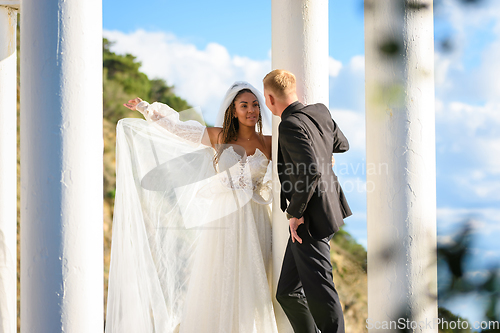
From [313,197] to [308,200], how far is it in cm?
14

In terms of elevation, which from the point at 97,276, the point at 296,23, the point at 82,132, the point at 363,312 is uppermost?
the point at 296,23

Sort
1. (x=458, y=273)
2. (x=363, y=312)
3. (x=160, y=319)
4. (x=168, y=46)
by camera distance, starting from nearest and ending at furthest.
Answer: (x=458, y=273)
(x=160, y=319)
(x=363, y=312)
(x=168, y=46)

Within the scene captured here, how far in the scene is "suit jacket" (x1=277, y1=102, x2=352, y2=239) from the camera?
2967 mm

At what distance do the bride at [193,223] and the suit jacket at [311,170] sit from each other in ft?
2.68

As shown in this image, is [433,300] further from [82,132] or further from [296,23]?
[296,23]

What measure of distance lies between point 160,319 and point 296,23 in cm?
311

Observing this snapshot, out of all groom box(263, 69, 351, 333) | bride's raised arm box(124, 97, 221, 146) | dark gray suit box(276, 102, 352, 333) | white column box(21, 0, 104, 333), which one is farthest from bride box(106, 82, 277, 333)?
white column box(21, 0, 104, 333)

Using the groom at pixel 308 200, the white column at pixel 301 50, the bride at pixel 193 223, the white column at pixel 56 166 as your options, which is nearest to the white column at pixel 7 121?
the bride at pixel 193 223

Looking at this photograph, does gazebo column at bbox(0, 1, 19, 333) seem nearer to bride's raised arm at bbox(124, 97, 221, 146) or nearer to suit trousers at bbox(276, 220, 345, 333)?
bride's raised arm at bbox(124, 97, 221, 146)

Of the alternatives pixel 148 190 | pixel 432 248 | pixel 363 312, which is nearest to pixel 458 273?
pixel 432 248

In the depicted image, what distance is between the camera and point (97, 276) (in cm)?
253

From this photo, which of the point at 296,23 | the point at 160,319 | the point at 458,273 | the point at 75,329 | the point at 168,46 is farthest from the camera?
the point at 168,46

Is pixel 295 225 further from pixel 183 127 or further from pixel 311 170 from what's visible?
pixel 183 127

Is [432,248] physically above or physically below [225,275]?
above
